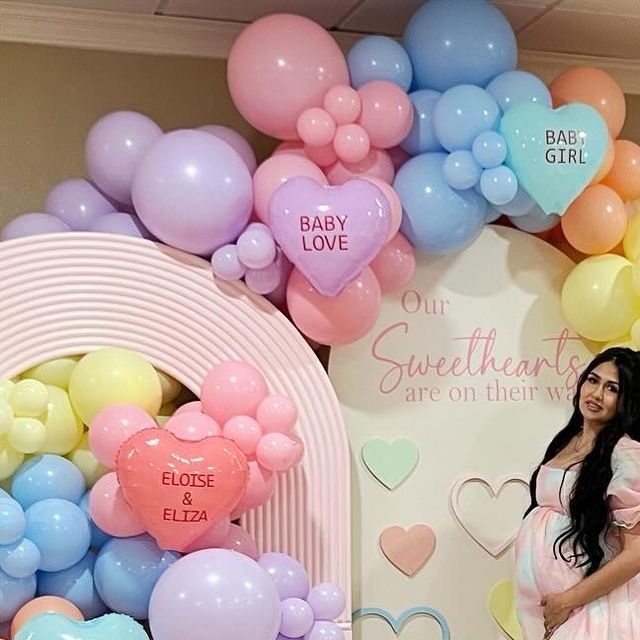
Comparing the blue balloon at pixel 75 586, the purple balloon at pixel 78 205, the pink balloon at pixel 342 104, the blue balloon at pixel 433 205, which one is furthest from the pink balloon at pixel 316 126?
the blue balloon at pixel 75 586

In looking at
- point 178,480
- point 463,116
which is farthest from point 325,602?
point 463,116

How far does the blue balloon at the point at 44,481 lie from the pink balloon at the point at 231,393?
330 mm

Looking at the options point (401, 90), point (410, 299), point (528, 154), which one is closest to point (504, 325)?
point (410, 299)

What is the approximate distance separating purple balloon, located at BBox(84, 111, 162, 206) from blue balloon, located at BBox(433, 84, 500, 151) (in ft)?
2.24

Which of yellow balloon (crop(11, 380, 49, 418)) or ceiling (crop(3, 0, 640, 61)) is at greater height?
ceiling (crop(3, 0, 640, 61))

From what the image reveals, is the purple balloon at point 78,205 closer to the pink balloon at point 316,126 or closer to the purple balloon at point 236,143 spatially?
the purple balloon at point 236,143

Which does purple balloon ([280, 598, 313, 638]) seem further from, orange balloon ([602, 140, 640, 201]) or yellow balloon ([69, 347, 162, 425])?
orange balloon ([602, 140, 640, 201])

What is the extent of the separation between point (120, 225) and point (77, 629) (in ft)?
3.15

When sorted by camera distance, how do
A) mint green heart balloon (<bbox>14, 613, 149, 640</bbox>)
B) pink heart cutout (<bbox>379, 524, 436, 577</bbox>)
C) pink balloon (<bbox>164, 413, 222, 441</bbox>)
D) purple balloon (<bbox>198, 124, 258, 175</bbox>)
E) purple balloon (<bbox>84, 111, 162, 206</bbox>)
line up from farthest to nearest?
pink heart cutout (<bbox>379, 524, 436, 577</bbox>) → purple balloon (<bbox>198, 124, 258, 175</bbox>) → purple balloon (<bbox>84, 111, 162, 206</bbox>) → pink balloon (<bbox>164, 413, 222, 441</bbox>) → mint green heart balloon (<bbox>14, 613, 149, 640</bbox>)

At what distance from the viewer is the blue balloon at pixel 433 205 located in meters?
2.81

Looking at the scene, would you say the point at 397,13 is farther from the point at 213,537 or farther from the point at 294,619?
the point at 294,619

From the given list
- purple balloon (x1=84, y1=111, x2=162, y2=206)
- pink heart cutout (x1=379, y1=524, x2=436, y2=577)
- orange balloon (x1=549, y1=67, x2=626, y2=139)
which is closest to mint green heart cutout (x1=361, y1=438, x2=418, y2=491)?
pink heart cutout (x1=379, y1=524, x2=436, y2=577)

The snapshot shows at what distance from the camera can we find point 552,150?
2799mm

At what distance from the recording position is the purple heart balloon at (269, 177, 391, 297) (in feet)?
8.49
